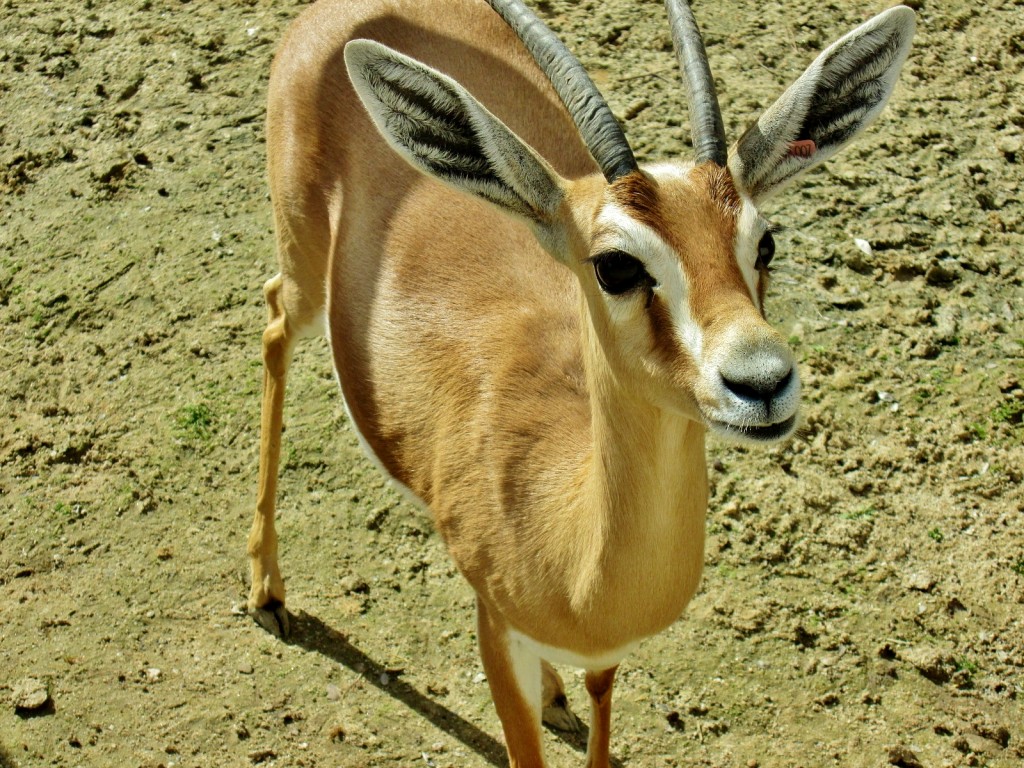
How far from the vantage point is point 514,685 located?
3.64 meters

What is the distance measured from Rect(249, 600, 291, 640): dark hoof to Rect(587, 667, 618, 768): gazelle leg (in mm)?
1319

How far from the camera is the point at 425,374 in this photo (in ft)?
12.8

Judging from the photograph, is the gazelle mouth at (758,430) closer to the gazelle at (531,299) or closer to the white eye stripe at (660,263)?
the gazelle at (531,299)

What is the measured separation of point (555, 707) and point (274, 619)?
113 centimetres

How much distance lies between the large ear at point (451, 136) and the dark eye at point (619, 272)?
322mm

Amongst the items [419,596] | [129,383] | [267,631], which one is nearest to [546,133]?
[419,596]

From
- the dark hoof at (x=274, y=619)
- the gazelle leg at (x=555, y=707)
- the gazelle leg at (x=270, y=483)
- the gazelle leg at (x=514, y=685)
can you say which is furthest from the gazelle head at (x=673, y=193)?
the dark hoof at (x=274, y=619)

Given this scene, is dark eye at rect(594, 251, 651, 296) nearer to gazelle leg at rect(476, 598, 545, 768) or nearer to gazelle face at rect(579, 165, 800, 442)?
gazelle face at rect(579, 165, 800, 442)

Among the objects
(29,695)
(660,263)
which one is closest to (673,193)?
(660,263)

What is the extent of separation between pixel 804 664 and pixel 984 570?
30.8 inches

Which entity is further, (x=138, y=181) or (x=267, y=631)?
(x=138, y=181)

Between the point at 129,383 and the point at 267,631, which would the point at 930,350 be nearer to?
the point at 267,631

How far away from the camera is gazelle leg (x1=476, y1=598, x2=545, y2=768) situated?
3.64 metres

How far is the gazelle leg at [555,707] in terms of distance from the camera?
4.34 m
